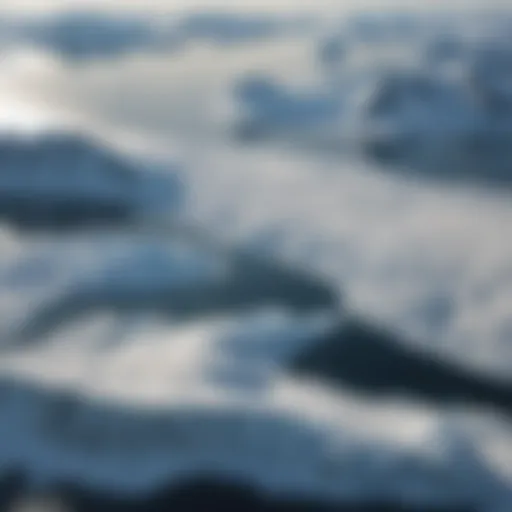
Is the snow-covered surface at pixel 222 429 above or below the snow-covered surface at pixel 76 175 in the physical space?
below

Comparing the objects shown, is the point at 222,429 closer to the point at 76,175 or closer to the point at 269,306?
the point at 269,306

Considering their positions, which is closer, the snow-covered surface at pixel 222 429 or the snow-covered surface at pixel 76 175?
the snow-covered surface at pixel 222 429

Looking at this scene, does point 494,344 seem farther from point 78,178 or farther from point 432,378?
point 78,178

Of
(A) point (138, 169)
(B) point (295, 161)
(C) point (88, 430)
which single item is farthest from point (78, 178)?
(C) point (88, 430)

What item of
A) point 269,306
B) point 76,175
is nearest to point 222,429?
point 269,306

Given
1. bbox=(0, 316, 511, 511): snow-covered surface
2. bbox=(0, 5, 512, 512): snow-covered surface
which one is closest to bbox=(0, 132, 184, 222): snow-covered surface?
bbox=(0, 5, 512, 512): snow-covered surface

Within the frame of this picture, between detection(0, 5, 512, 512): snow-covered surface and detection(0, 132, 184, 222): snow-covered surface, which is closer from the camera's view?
detection(0, 5, 512, 512): snow-covered surface

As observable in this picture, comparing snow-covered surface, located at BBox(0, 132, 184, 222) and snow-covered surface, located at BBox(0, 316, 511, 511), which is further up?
snow-covered surface, located at BBox(0, 132, 184, 222)

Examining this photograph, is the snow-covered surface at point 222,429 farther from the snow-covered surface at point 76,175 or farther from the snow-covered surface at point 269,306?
the snow-covered surface at point 76,175

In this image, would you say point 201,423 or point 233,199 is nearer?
point 201,423

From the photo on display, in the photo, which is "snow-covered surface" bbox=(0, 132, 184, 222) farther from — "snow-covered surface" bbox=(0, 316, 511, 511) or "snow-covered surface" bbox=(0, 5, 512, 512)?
"snow-covered surface" bbox=(0, 316, 511, 511)

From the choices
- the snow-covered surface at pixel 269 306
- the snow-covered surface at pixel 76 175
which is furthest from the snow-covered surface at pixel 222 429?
the snow-covered surface at pixel 76 175
